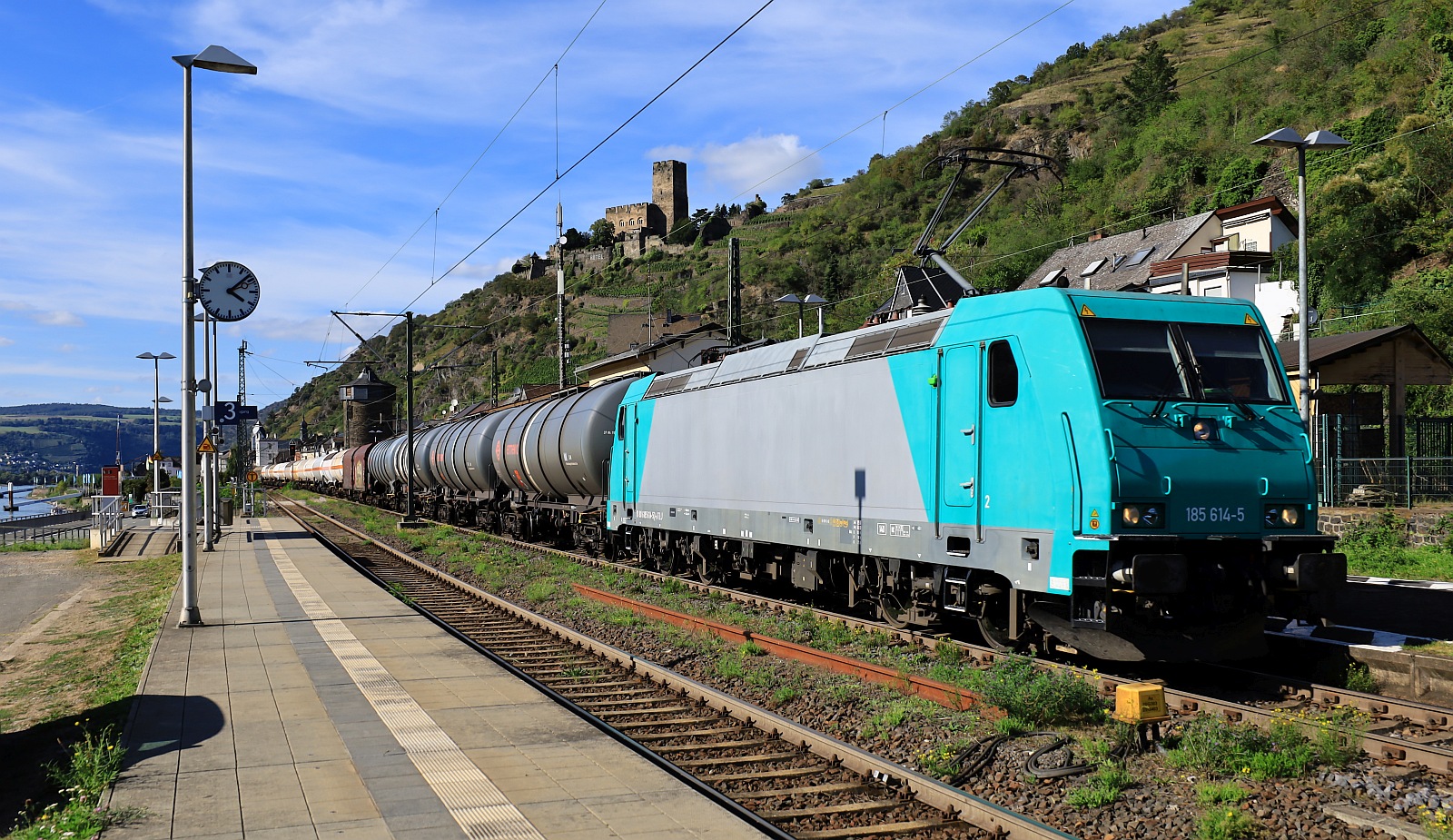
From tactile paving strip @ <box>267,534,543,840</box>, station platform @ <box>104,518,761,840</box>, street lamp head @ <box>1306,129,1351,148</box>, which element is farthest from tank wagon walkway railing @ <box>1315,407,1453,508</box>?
tactile paving strip @ <box>267,534,543,840</box>

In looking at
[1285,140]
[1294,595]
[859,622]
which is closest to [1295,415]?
[1294,595]

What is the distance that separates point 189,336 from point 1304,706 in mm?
14099

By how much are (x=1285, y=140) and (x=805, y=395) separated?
10.7 m

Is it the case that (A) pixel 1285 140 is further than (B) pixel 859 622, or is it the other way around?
(A) pixel 1285 140

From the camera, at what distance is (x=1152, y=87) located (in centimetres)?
9100

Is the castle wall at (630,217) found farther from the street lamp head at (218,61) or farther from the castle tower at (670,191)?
the street lamp head at (218,61)

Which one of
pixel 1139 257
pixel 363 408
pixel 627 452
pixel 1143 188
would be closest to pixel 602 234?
pixel 363 408

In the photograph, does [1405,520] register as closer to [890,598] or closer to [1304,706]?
[890,598]

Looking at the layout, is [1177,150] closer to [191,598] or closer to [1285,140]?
[1285,140]

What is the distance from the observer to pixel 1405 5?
64500 mm

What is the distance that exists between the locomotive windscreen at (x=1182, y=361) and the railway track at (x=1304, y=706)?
264cm

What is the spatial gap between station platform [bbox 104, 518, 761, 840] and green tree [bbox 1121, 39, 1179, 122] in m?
89.7

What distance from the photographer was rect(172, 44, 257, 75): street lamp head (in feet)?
49.9

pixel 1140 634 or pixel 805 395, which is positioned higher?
pixel 805 395
